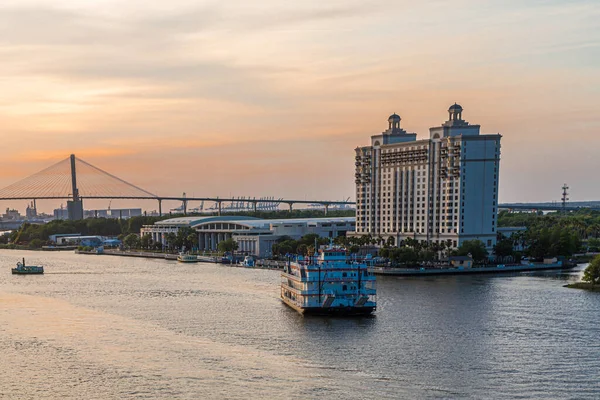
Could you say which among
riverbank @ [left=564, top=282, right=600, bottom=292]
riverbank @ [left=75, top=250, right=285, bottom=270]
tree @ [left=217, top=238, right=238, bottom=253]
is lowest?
riverbank @ [left=75, top=250, right=285, bottom=270]

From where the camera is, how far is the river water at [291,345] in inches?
662

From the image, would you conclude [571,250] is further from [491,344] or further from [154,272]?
[491,344]

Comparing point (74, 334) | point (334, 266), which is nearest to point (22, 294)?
point (74, 334)

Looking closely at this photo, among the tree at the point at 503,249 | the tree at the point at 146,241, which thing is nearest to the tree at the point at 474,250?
the tree at the point at 503,249

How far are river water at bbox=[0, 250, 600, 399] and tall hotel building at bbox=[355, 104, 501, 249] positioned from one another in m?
15.6

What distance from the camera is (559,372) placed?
1797 cm

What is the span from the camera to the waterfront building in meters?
59.0

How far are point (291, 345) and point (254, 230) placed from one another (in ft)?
134

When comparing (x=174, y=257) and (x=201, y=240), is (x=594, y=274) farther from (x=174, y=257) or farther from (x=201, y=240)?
(x=201, y=240)

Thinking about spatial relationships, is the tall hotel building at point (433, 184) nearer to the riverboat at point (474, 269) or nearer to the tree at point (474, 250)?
the tree at point (474, 250)

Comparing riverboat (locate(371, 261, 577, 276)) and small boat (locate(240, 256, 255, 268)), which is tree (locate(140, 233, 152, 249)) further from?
riverboat (locate(371, 261, 577, 276))

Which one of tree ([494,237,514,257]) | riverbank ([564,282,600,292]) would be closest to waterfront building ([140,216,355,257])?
tree ([494,237,514,257])

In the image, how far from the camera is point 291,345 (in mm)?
21172

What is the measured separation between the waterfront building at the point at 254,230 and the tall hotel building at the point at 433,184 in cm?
638
